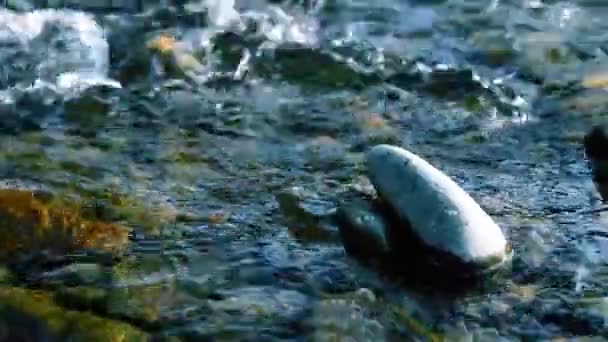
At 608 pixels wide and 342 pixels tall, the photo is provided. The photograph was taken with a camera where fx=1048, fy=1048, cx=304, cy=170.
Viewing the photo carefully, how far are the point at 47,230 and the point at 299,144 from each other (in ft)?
6.20

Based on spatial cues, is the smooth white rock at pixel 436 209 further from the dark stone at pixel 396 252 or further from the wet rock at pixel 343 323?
the wet rock at pixel 343 323

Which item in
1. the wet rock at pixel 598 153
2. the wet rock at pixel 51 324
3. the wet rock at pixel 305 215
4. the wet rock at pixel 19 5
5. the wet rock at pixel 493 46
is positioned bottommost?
the wet rock at pixel 51 324

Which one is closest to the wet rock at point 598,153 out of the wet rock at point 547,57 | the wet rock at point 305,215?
the wet rock at point 547,57

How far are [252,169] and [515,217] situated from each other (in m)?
1.55

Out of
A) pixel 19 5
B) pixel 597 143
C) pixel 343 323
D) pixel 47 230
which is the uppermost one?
pixel 19 5

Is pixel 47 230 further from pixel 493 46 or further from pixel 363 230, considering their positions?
pixel 493 46

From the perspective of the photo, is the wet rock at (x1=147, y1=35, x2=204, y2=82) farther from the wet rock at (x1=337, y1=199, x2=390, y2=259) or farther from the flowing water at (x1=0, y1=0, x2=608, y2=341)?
the wet rock at (x1=337, y1=199, x2=390, y2=259)

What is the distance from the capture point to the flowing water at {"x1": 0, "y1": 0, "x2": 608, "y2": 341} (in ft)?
15.3

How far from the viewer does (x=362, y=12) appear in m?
9.21

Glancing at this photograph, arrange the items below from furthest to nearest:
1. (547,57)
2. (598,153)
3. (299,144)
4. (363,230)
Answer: (547,57), (299,144), (598,153), (363,230)

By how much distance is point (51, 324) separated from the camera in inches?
174

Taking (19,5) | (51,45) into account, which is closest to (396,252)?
(51,45)

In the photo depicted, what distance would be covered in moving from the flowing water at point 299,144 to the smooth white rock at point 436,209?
0.19 metres

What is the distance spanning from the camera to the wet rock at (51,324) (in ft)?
14.3
